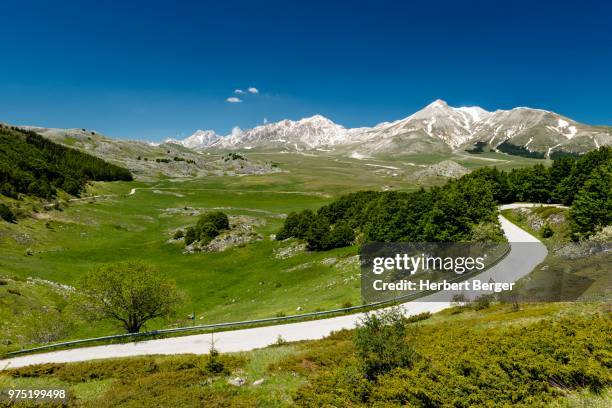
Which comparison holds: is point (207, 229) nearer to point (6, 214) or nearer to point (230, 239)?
point (230, 239)

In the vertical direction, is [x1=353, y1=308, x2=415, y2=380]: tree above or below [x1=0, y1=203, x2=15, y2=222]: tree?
above

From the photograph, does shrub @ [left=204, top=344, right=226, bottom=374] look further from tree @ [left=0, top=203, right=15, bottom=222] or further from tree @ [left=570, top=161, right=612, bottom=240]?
tree @ [left=0, top=203, right=15, bottom=222]

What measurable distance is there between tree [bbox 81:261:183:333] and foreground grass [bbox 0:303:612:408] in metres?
15.6

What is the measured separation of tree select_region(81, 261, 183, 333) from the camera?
4238 centimetres

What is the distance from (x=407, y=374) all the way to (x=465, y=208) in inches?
1976

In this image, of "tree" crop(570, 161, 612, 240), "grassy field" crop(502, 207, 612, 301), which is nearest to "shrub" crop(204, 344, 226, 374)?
"grassy field" crop(502, 207, 612, 301)

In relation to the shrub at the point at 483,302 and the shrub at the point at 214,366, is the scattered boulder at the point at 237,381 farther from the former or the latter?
the shrub at the point at 483,302

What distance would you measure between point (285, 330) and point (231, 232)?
79112 millimetres

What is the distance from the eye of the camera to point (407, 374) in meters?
17.6

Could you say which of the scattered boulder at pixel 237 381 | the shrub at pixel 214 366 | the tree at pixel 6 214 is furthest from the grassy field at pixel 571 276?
the tree at pixel 6 214

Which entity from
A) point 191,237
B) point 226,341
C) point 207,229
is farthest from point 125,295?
point 191,237

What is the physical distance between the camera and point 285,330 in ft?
123

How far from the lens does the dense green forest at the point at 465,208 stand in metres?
61.6

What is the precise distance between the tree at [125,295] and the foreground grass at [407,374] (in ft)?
51.2
